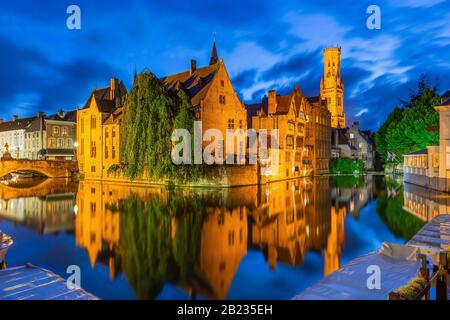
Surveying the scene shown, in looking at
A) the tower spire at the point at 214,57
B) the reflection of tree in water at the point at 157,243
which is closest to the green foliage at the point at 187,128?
the reflection of tree in water at the point at 157,243

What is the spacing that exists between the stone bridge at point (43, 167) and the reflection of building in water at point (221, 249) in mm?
45920

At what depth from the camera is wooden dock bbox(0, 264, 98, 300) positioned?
6878mm

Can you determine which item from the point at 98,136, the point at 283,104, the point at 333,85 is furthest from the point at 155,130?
the point at 333,85

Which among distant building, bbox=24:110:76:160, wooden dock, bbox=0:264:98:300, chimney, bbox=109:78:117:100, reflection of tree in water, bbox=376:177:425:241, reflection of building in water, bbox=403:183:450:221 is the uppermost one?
chimney, bbox=109:78:117:100

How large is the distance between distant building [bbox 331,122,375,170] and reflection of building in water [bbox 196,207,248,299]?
65.4m

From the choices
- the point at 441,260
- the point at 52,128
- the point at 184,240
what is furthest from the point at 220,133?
the point at 52,128

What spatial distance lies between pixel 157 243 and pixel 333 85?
12812 cm

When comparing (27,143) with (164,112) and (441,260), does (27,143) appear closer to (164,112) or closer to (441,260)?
(164,112)

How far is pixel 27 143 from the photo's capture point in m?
79.0

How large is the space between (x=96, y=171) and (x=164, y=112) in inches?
929

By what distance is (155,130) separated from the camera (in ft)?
116

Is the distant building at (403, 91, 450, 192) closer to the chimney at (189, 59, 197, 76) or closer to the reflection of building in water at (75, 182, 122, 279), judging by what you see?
the reflection of building in water at (75, 182, 122, 279)

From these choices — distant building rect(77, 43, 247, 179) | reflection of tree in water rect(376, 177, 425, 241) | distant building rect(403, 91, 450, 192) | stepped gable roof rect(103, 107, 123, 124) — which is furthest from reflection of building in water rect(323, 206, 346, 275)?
stepped gable roof rect(103, 107, 123, 124)

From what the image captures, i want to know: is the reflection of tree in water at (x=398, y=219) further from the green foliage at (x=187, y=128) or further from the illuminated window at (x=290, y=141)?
the illuminated window at (x=290, y=141)
